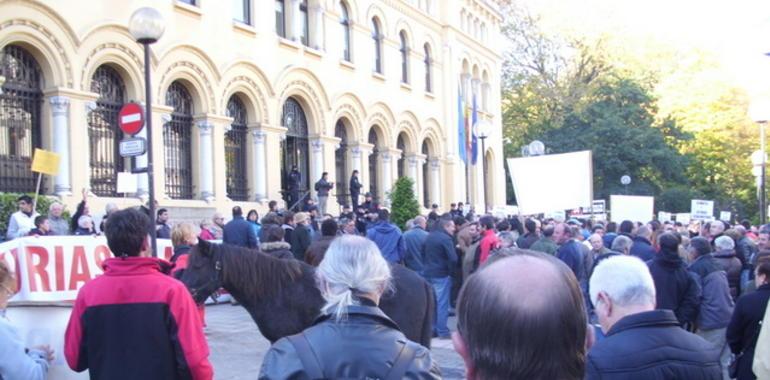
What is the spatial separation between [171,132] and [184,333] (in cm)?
1788

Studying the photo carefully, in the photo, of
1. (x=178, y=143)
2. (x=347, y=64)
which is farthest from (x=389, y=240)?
(x=347, y=64)

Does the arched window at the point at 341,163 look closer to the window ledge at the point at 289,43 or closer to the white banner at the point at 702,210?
the window ledge at the point at 289,43

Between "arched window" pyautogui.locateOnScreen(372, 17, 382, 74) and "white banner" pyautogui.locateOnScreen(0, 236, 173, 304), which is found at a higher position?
"arched window" pyautogui.locateOnScreen(372, 17, 382, 74)

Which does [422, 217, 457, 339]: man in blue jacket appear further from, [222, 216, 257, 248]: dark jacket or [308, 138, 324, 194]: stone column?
[308, 138, 324, 194]: stone column

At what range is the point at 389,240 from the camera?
13195 millimetres

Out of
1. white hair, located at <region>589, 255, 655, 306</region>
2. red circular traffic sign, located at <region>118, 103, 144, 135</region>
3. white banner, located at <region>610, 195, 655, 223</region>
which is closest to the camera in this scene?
white hair, located at <region>589, 255, 655, 306</region>

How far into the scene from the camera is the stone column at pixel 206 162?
71.2 feet

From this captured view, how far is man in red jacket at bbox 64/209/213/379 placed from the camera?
4.18 meters

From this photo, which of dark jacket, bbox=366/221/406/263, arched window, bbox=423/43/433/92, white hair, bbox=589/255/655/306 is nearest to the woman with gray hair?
white hair, bbox=589/255/655/306

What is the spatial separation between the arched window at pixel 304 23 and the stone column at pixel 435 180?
10.0 meters

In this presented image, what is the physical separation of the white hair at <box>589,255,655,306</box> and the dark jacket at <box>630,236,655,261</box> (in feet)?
24.3

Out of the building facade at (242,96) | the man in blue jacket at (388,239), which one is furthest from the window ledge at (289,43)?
the man in blue jacket at (388,239)

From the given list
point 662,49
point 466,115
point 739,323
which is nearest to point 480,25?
point 466,115

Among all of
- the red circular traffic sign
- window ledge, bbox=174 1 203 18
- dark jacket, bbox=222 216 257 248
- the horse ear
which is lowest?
dark jacket, bbox=222 216 257 248
